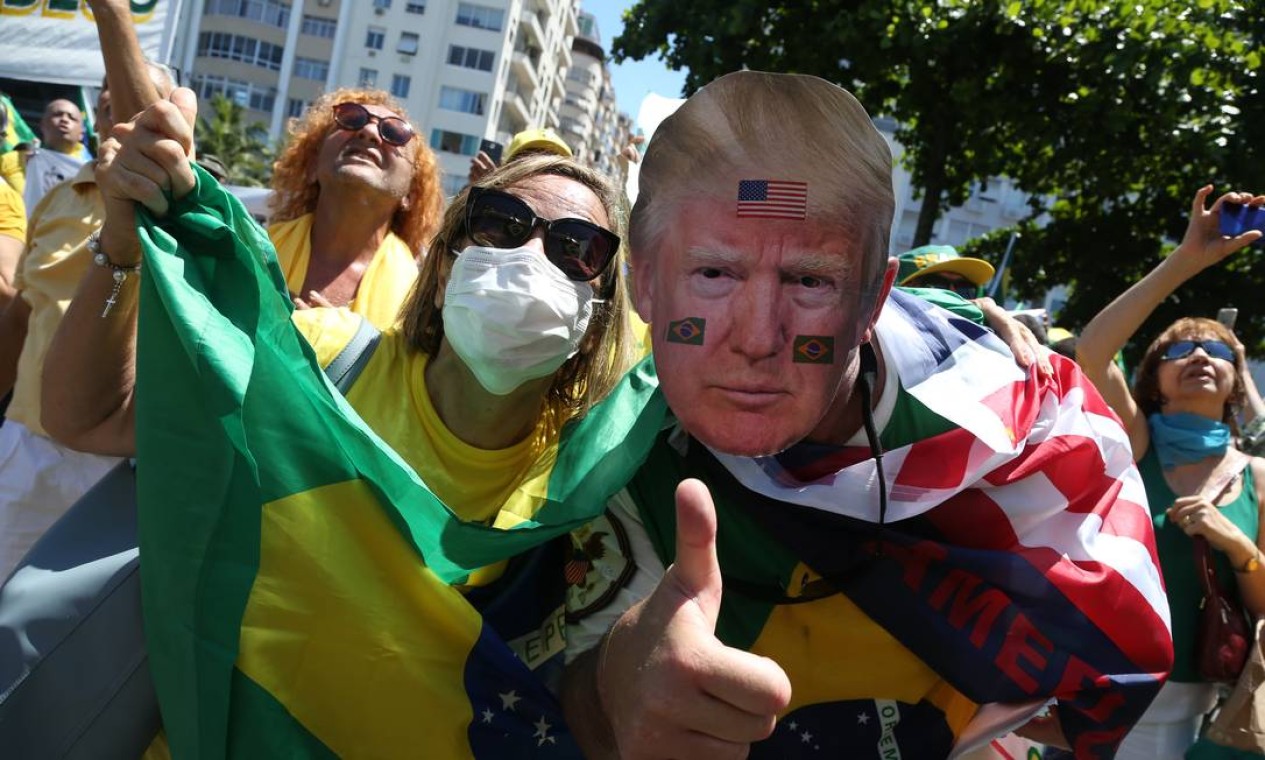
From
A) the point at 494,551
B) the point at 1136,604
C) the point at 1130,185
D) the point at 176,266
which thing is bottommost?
the point at 494,551

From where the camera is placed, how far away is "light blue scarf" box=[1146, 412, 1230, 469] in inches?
156

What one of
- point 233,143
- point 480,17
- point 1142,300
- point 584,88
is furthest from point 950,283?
point 584,88

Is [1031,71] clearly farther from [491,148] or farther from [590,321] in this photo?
[590,321]

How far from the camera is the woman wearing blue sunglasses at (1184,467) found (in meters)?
3.70

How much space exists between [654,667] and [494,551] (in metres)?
0.54

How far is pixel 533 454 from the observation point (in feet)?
7.36

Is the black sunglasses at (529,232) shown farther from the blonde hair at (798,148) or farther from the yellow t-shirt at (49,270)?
the yellow t-shirt at (49,270)

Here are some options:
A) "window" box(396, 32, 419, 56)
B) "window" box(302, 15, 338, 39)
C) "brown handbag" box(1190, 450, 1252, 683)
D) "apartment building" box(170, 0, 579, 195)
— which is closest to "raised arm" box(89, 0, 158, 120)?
"brown handbag" box(1190, 450, 1252, 683)

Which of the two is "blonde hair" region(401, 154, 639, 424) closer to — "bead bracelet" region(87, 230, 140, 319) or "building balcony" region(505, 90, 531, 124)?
"bead bracelet" region(87, 230, 140, 319)

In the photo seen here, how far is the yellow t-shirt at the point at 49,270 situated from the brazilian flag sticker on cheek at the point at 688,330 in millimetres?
2069

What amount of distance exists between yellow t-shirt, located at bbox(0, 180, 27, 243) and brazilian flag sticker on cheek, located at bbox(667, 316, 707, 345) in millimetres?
3210

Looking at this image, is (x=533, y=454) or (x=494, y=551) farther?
(x=533, y=454)

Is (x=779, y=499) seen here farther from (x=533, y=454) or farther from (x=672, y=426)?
(x=533, y=454)

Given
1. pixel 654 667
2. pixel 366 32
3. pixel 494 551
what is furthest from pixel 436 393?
pixel 366 32
